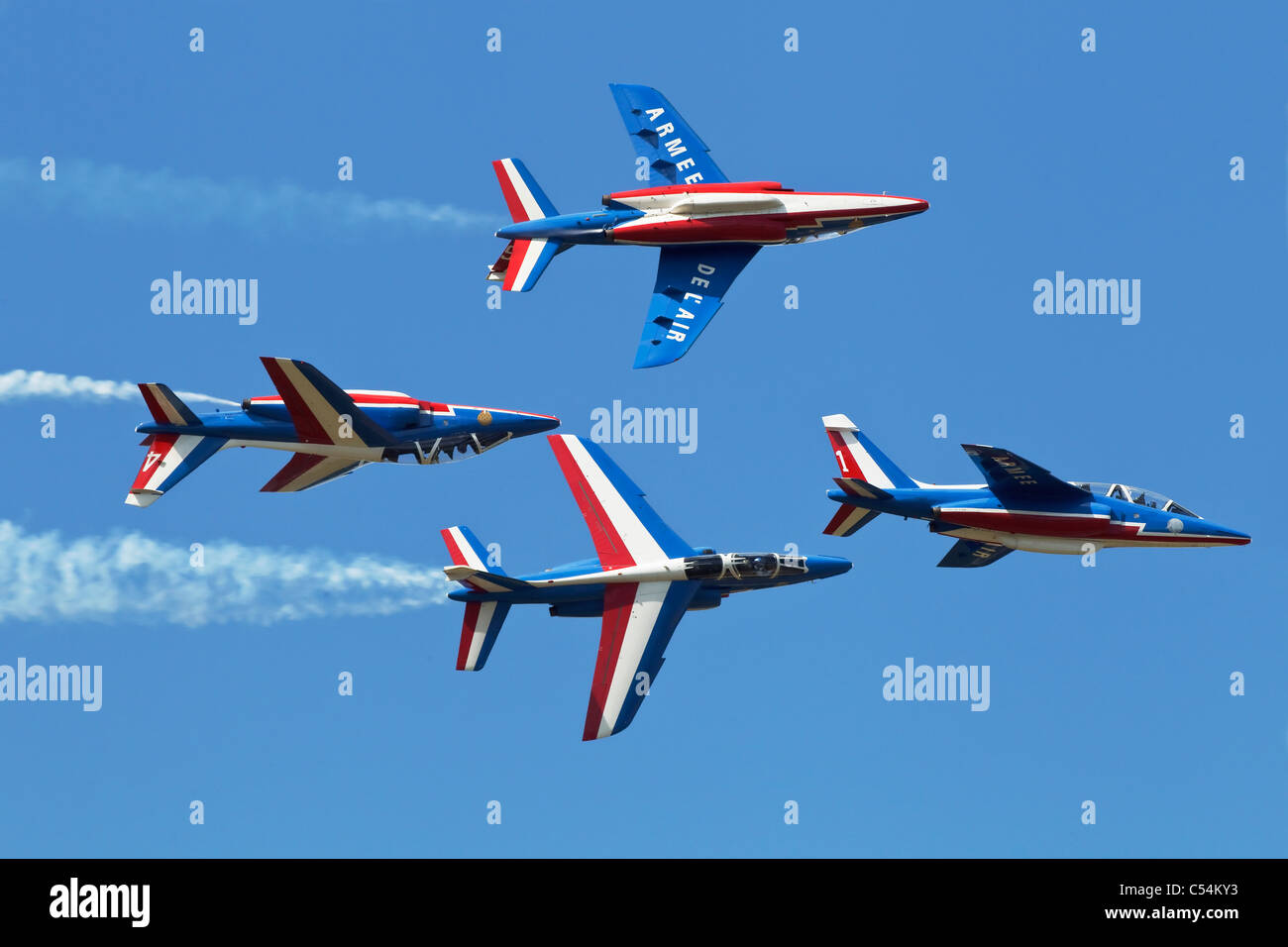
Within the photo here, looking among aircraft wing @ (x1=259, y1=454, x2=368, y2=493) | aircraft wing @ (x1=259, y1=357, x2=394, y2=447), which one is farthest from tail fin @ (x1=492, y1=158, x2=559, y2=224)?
aircraft wing @ (x1=259, y1=454, x2=368, y2=493)

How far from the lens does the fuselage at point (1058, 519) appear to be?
6125cm

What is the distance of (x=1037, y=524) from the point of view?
201 feet

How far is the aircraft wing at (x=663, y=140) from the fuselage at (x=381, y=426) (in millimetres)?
9863

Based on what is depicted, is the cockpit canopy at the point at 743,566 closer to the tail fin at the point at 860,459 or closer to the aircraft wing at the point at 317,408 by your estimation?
the tail fin at the point at 860,459

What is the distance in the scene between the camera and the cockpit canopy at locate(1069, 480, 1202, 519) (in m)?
62.0

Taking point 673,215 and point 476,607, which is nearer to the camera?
point 476,607

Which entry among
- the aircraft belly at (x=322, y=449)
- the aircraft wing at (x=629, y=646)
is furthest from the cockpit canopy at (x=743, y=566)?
the aircraft belly at (x=322, y=449)

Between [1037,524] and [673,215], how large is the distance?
14.5 m

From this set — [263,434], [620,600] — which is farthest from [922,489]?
[263,434]

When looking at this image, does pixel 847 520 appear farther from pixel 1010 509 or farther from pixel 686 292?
pixel 686 292

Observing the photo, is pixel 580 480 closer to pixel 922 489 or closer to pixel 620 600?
pixel 620 600

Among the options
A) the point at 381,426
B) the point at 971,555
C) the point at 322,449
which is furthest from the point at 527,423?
the point at 971,555

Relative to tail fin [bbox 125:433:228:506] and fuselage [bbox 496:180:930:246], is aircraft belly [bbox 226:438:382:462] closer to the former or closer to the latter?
tail fin [bbox 125:433:228:506]

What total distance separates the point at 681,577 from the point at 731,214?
12396mm
